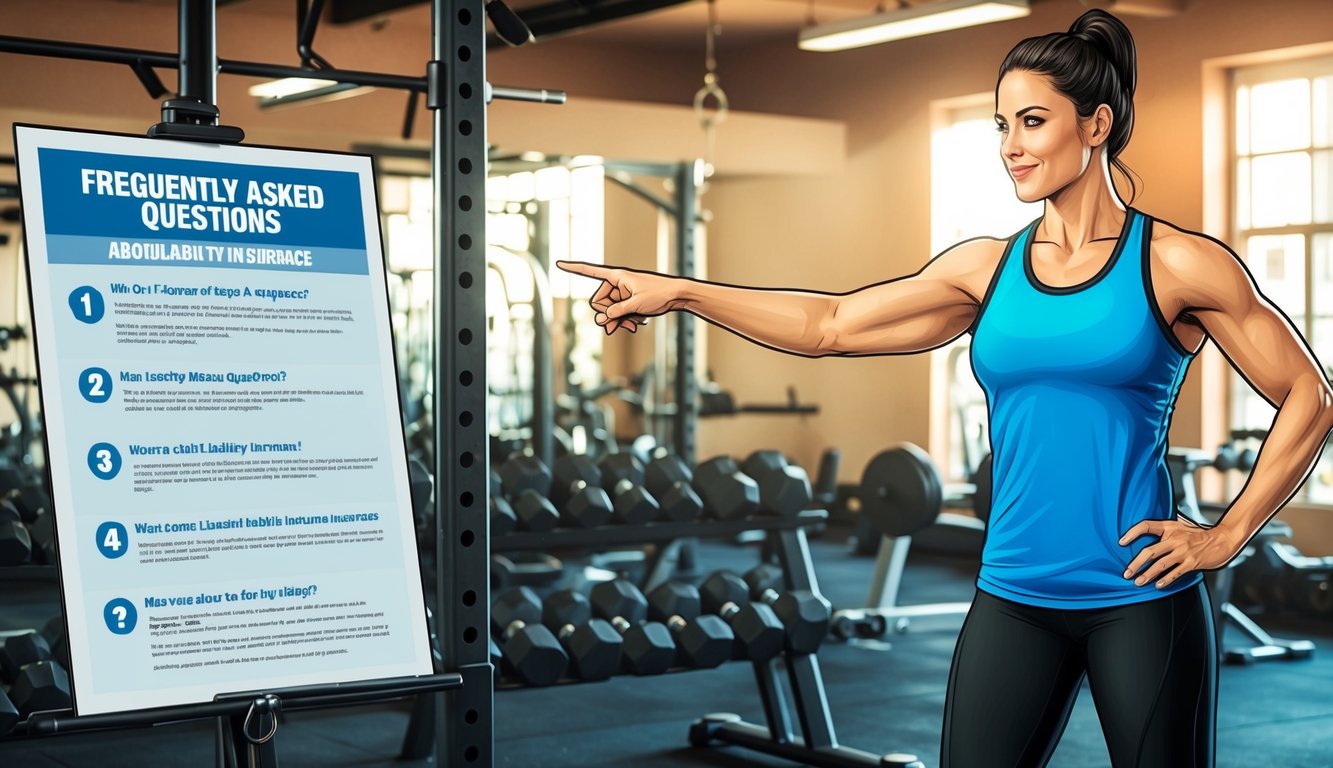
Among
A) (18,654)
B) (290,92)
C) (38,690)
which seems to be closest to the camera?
(38,690)

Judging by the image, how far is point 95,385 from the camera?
167 cm

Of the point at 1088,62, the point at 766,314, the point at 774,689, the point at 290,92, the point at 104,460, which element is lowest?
the point at 774,689

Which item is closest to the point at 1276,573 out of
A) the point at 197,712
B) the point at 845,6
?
the point at 845,6

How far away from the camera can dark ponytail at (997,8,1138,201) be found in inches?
60.3

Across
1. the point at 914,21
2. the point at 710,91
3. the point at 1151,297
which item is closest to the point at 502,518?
the point at 1151,297

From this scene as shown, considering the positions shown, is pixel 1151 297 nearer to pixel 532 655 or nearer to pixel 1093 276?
pixel 1093 276

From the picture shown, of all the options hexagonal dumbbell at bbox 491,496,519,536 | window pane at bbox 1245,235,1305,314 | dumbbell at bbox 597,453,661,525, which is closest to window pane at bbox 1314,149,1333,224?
window pane at bbox 1245,235,1305,314

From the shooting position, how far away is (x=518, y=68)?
862cm

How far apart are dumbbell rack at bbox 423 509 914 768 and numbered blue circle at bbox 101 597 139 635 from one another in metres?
1.63

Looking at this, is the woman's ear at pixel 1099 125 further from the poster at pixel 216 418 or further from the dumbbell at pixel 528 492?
the dumbbell at pixel 528 492

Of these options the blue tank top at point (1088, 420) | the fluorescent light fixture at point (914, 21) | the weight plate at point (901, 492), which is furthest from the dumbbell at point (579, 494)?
the fluorescent light fixture at point (914, 21)

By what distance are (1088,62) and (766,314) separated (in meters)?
0.48

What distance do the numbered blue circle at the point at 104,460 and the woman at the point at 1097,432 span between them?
0.98 m

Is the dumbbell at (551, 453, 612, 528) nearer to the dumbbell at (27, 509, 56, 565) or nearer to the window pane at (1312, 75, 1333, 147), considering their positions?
the dumbbell at (27, 509, 56, 565)
